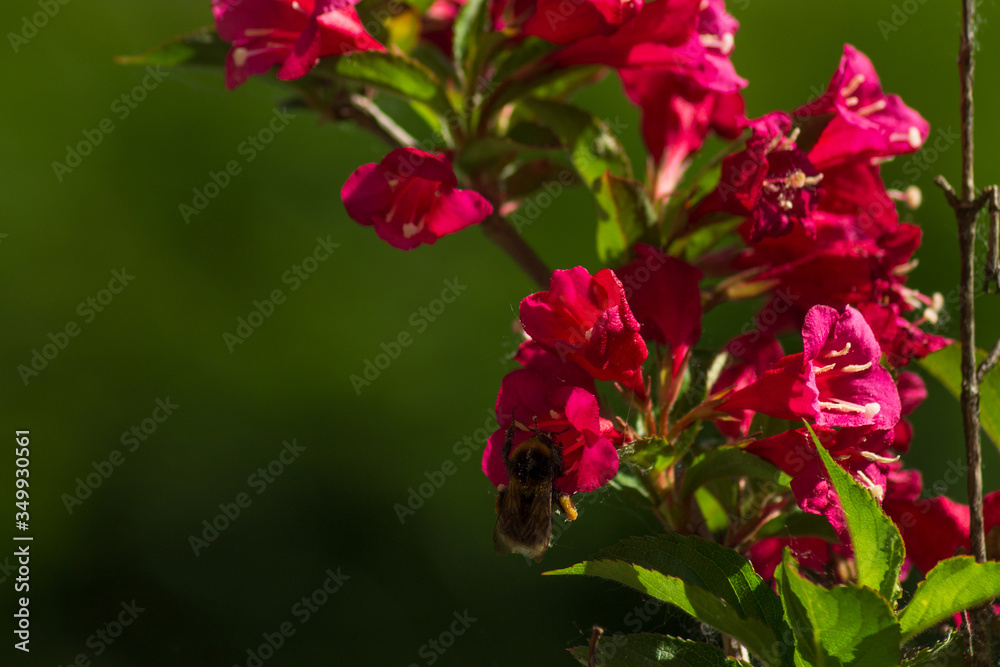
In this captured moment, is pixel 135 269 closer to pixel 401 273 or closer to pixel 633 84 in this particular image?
pixel 401 273

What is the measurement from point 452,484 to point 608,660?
237 cm

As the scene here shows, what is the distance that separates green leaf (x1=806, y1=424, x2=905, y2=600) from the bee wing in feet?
1.01

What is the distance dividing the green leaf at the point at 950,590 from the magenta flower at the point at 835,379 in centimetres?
17

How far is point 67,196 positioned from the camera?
3.62 meters

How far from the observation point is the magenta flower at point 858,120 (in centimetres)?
102

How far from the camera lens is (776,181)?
0.95m

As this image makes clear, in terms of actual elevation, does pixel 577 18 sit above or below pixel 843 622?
above

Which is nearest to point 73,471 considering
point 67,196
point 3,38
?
point 67,196

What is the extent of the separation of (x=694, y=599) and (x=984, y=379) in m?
0.51
